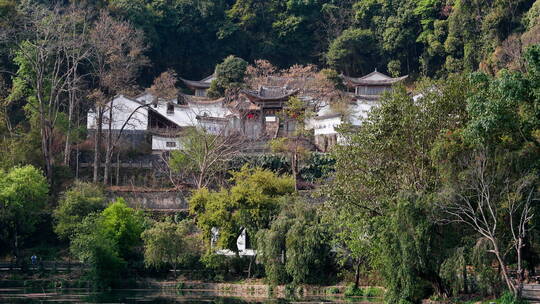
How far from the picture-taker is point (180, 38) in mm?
69562

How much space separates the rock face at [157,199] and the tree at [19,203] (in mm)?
4670

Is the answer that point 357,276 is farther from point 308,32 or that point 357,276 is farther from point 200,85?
point 308,32

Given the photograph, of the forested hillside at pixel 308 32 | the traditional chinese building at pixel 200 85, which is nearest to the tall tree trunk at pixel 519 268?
the forested hillside at pixel 308 32

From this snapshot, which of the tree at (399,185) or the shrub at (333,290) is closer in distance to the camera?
the tree at (399,185)

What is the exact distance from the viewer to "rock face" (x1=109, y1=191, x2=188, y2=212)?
1789 inches

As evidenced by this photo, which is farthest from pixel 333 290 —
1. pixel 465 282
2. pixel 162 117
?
pixel 162 117

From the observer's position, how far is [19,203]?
40.1 meters

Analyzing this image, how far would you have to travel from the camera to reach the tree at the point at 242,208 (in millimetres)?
37438

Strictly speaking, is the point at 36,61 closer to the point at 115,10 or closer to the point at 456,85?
the point at 115,10

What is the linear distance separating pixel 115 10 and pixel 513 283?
43.6 m

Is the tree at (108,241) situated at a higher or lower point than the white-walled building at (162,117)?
lower

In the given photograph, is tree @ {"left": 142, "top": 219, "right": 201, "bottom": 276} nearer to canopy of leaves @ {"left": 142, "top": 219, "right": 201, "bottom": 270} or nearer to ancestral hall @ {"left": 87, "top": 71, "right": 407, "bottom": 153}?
canopy of leaves @ {"left": 142, "top": 219, "right": 201, "bottom": 270}

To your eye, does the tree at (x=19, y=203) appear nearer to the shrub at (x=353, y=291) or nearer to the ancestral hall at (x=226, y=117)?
the ancestral hall at (x=226, y=117)

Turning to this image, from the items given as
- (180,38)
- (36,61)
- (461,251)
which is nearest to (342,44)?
(180,38)
